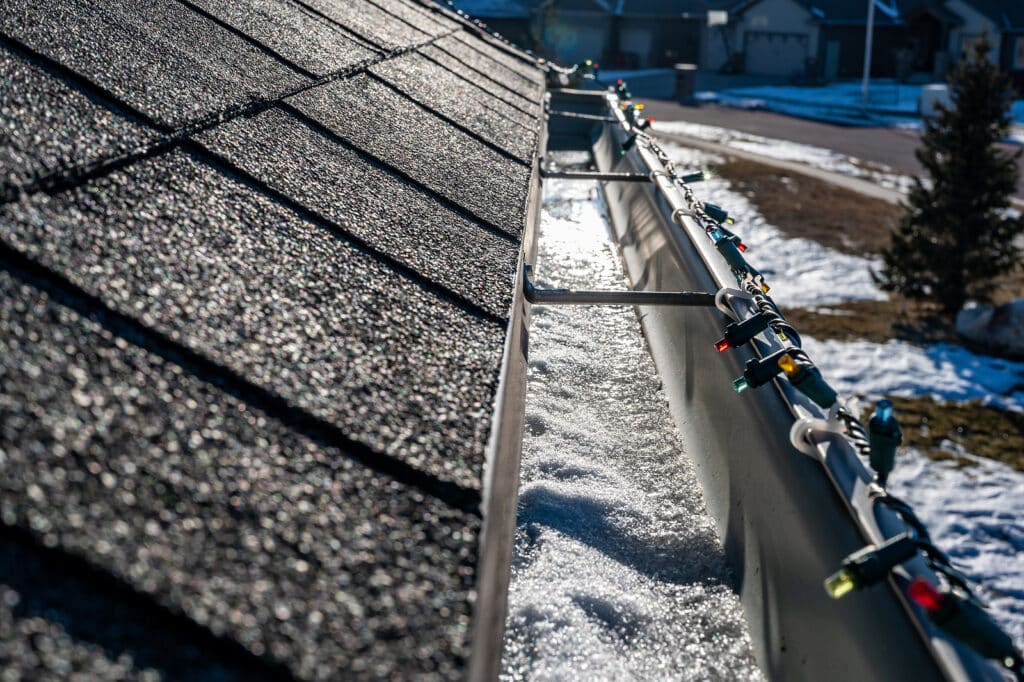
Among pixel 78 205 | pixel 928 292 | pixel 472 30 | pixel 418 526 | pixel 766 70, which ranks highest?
pixel 766 70

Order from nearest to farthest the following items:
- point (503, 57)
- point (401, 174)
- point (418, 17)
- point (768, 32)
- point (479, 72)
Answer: point (401, 174), point (479, 72), point (418, 17), point (503, 57), point (768, 32)

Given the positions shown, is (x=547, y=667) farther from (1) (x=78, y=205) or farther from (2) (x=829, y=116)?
(2) (x=829, y=116)

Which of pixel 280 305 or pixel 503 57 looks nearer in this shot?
pixel 280 305

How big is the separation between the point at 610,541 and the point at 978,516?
21.3ft

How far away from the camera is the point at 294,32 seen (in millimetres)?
3475

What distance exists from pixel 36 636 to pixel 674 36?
5350cm

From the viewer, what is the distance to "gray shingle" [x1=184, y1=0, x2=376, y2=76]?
123 inches

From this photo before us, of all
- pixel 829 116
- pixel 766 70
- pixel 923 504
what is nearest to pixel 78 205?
pixel 923 504

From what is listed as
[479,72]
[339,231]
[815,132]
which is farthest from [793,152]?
[339,231]

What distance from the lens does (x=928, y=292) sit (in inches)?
596

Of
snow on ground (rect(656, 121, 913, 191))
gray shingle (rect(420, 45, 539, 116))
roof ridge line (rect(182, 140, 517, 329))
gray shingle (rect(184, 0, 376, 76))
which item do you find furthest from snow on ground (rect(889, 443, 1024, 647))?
snow on ground (rect(656, 121, 913, 191))

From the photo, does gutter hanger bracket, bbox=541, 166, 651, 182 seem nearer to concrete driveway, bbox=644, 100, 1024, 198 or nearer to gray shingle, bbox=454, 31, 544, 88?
gray shingle, bbox=454, 31, 544, 88

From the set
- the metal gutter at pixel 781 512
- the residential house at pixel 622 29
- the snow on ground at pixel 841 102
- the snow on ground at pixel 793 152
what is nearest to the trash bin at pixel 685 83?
the snow on ground at pixel 841 102

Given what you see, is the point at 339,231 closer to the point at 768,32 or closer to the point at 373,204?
the point at 373,204
